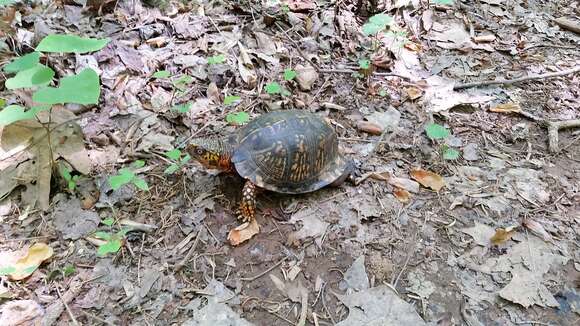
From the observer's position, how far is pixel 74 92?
2.27m

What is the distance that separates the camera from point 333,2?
5180mm

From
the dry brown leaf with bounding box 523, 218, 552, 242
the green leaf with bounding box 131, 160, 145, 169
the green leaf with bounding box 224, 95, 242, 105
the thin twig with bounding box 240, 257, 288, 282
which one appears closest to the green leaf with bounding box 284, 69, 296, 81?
the green leaf with bounding box 224, 95, 242, 105

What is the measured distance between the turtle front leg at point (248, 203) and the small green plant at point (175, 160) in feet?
1.75

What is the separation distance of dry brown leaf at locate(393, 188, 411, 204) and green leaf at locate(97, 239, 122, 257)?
1871mm

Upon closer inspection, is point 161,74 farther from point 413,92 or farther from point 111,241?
point 413,92

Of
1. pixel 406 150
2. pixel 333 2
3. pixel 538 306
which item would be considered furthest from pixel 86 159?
pixel 333 2

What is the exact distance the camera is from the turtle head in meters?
2.80

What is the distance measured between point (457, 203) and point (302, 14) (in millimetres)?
2870

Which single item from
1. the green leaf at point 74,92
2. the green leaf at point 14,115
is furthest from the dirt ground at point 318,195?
the green leaf at point 74,92

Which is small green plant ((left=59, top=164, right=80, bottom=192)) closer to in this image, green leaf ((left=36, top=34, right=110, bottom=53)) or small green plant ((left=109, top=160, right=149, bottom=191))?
small green plant ((left=109, top=160, right=149, bottom=191))

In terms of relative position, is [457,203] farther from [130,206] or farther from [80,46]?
[80,46]

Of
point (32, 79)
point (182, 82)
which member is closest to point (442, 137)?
point (182, 82)

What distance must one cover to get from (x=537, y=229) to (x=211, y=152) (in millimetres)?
2220

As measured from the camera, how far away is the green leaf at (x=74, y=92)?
2215 millimetres
